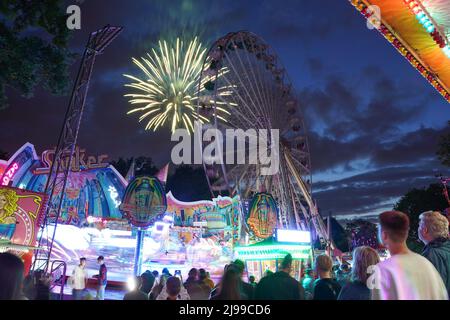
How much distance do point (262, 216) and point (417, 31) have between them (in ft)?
41.3

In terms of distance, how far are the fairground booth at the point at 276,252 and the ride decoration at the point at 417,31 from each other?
1242cm

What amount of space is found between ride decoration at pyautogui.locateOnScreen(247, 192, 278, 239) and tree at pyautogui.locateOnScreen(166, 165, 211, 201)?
114 ft

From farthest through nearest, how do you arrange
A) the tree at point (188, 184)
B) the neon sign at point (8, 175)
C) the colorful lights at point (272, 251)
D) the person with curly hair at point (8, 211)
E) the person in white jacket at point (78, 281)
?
the tree at point (188, 184)
the colorful lights at point (272, 251)
the neon sign at point (8, 175)
the person with curly hair at point (8, 211)
the person in white jacket at point (78, 281)

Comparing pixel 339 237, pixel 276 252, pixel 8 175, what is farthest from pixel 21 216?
pixel 339 237

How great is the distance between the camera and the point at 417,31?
18.4 feet

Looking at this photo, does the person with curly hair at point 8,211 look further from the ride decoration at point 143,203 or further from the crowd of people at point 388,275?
the crowd of people at point 388,275

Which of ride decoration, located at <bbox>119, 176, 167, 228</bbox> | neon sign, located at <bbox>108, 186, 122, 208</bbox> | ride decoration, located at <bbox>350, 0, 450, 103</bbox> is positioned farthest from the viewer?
neon sign, located at <bbox>108, 186, 122, 208</bbox>

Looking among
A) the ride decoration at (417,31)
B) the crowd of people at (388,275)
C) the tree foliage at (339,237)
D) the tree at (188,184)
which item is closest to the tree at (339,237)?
the tree foliage at (339,237)

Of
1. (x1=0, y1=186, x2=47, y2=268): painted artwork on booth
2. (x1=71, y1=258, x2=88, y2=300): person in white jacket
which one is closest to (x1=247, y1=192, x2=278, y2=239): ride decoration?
(x1=71, y1=258, x2=88, y2=300): person in white jacket

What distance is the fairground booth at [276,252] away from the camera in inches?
699

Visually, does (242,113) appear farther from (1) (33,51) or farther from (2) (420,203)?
(2) (420,203)

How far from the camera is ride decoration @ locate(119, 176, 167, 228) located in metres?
12.8

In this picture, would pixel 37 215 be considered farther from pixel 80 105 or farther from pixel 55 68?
pixel 55 68

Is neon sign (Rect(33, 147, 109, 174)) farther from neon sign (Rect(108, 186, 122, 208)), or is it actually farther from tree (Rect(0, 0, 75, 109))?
tree (Rect(0, 0, 75, 109))
